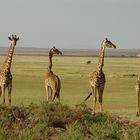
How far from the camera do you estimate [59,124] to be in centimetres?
1545

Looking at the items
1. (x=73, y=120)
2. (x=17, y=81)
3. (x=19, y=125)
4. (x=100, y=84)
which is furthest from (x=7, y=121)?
(x=17, y=81)

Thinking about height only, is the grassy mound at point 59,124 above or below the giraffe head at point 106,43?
below

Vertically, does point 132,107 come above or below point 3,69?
below

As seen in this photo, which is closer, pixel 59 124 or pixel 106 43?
pixel 59 124

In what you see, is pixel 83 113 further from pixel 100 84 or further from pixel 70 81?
pixel 70 81

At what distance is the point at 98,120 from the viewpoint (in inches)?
631

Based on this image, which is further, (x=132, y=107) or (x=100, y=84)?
(x=132, y=107)

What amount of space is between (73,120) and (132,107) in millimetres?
8460

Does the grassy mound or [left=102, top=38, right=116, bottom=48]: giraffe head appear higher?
[left=102, top=38, right=116, bottom=48]: giraffe head

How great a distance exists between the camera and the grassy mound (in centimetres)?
1423

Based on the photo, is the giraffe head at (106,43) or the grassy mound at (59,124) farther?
the giraffe head at (106,43)

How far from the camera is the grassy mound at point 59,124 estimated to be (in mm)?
14234

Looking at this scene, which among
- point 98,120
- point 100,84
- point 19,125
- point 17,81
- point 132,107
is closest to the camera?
point 19,125

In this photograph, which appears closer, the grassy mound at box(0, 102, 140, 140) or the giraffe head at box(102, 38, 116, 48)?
the grassy mound at box(0, 102, 140, 140)
